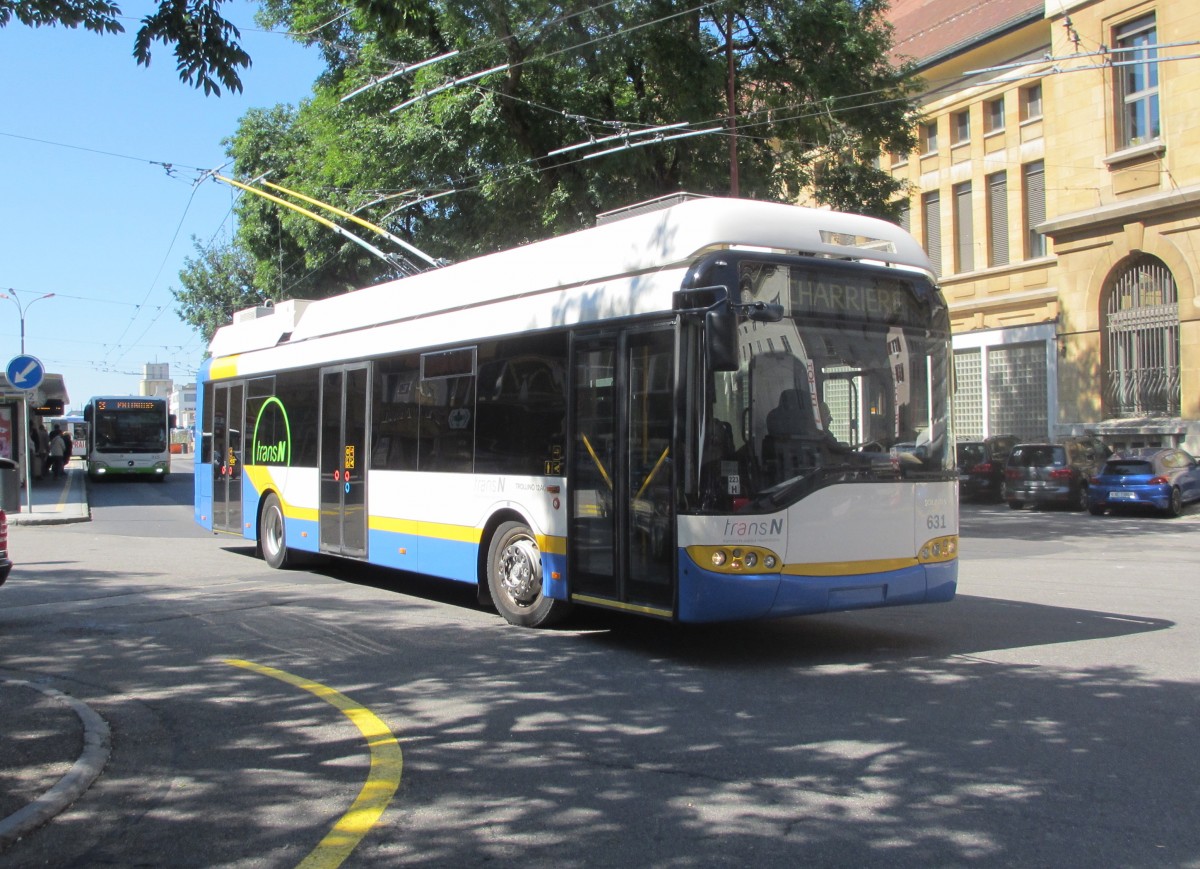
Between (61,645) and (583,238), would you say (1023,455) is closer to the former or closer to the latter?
(583,238)

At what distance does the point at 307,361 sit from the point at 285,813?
29.2 ft

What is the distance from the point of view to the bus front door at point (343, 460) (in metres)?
12.1

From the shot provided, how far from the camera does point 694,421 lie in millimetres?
7719

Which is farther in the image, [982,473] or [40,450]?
[40,450]

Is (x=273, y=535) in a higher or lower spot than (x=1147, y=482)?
lower

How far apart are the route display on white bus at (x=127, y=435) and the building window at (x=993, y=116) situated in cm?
2982

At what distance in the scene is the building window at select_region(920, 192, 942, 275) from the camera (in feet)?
131

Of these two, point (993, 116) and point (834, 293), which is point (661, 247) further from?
point (993, 116)

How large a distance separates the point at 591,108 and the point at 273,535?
12.0 meters

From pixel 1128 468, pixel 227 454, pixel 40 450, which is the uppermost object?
pixel 40 450

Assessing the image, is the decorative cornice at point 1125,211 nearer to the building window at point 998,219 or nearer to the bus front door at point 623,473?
the building window at point 998,219

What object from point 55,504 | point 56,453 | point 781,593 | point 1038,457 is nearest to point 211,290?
point 56,453

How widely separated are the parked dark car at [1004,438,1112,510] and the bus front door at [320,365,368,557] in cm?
2020

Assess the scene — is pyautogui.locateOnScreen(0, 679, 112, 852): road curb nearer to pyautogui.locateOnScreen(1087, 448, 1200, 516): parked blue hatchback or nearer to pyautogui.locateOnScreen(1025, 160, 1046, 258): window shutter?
pyautogui.locateOnScreen(1087, 448, 1200, 516): parked blue hatchback
